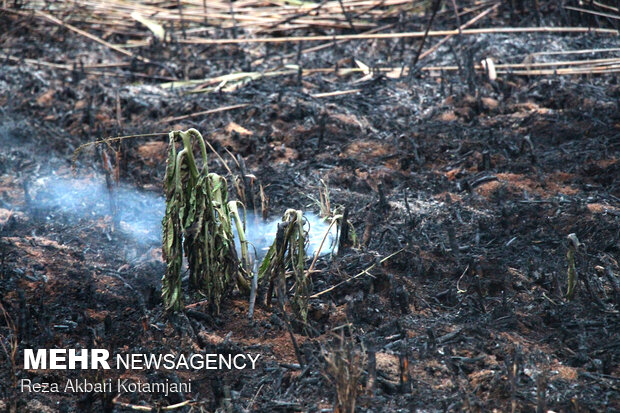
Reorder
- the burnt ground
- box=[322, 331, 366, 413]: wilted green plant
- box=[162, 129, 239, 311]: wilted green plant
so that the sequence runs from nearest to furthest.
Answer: box=[322, 331, 366, 413]: wilted green plant → the burnt ground → box=[162, 129, 239, 311]: wilted green plant

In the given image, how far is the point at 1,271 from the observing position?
11.6 ft

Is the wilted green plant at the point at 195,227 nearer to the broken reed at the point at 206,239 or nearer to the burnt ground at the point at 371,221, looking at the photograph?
the broken reed at the point at 206,239

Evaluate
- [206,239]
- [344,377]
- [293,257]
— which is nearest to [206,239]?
[206,239]

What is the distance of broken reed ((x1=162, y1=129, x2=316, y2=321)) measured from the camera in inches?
123

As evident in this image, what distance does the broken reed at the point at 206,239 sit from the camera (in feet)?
10.2

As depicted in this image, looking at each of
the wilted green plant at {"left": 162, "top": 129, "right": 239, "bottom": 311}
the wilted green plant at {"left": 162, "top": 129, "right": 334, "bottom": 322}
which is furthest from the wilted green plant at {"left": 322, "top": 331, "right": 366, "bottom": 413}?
the wilted green plant at {"left": 162, "top": 129, "right": 239, "bottom": 311}

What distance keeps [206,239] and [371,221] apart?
111 cm

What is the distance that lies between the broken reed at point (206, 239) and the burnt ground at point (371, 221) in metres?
0.16

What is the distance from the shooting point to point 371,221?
3926 millimetres

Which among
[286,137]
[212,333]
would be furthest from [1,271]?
[286,137]

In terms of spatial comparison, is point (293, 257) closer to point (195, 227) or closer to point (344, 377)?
point (195, 227)

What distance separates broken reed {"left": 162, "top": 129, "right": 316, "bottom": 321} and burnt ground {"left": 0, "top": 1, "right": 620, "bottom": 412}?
157mm

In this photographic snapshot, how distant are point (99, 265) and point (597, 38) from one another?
188 inches

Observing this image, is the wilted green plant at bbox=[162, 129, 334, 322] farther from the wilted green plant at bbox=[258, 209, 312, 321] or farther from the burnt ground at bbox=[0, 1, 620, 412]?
the burnt ground at bbox=[0, 1, 620, 412]
